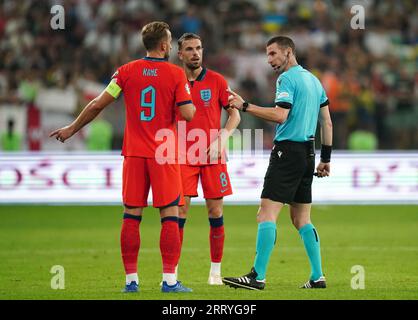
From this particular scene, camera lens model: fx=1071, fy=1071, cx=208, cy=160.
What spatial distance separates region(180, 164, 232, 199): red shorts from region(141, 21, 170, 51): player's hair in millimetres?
1726

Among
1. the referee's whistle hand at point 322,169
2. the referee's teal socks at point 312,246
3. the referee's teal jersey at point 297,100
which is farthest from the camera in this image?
the referee's whistle hand at point 322,169

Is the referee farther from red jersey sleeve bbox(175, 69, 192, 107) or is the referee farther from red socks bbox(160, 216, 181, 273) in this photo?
red socks bbox(160, 216, 181, 273)

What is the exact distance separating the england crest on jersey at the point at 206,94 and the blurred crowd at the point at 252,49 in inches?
416

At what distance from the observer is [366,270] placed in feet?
36.9

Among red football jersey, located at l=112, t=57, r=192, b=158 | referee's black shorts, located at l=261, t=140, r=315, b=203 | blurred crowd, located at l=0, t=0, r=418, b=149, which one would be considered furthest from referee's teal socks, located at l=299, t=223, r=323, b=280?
blurred crowd, located at l=0, t=0, r=418, b=149

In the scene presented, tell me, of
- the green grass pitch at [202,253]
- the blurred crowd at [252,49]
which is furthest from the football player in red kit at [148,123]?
the blurred crowd at [252,49]

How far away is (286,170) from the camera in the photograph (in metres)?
9.49

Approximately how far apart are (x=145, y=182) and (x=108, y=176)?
955 cm

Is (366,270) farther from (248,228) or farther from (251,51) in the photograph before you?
(251,51)

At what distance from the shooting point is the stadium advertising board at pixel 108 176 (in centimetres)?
1862

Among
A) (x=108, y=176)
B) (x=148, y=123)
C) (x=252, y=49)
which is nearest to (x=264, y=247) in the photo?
(x=148, y=123)

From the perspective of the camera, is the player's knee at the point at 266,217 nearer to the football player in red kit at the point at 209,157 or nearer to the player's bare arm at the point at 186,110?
the football player in red kit at the point at 209,157

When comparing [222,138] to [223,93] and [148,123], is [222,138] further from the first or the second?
[148,123]

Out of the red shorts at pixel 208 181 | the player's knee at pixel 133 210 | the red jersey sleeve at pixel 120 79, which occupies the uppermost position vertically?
the red jersey sleeve at pixel 120 79
